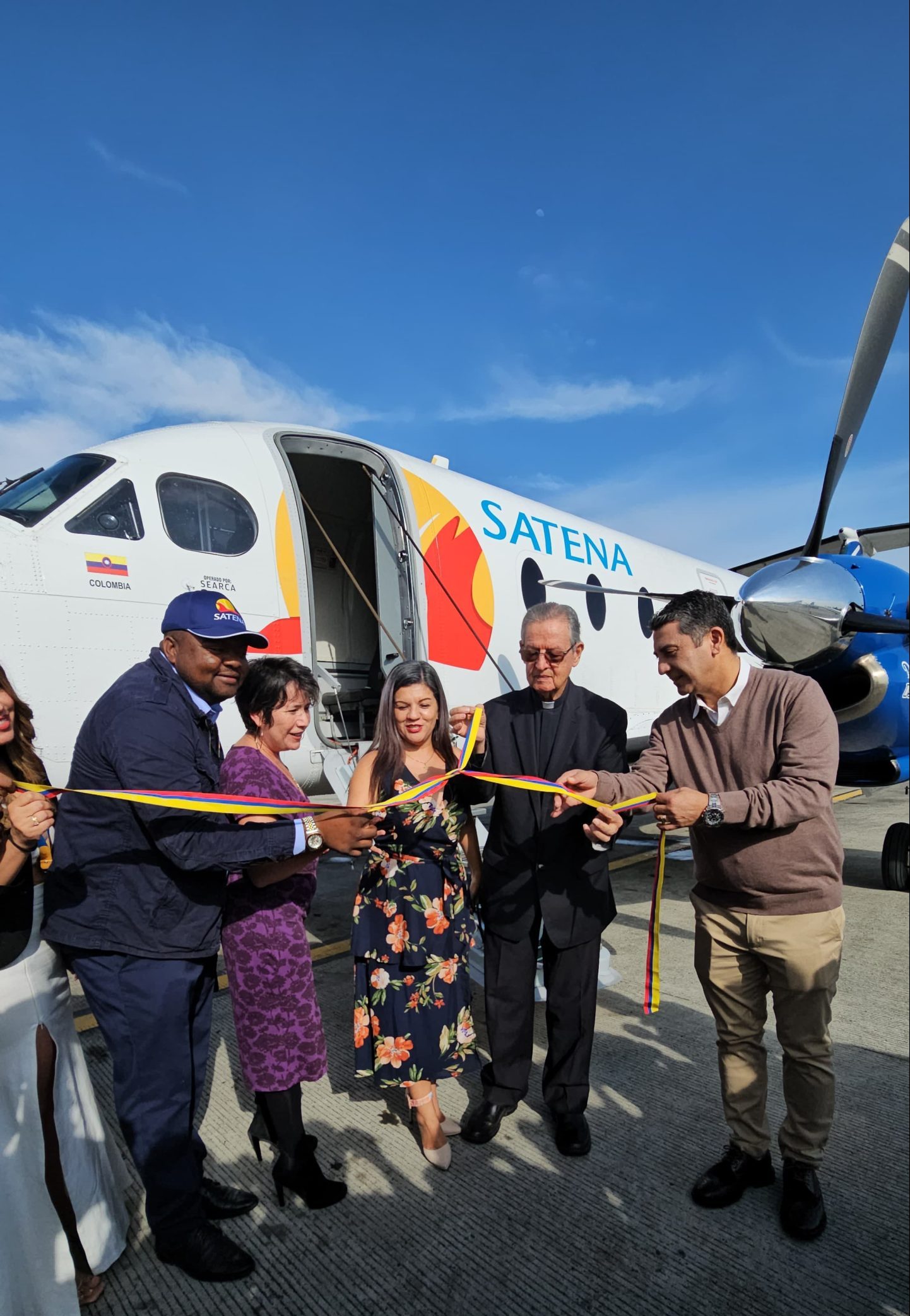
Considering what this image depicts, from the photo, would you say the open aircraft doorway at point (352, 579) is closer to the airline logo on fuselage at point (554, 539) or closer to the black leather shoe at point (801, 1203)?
the airline logo on fuselage at point (554, 539)

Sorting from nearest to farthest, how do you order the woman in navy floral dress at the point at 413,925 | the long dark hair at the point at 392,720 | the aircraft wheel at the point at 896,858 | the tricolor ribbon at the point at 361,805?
the tricolor ribbon at the point at 361,805
the woman in navy floral dress at the point at 413,925
the long dark hair at the point at 392,720
the aircraft wheel at the point at 896,858

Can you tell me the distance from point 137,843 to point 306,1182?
1463 mm

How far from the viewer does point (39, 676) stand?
3945mm

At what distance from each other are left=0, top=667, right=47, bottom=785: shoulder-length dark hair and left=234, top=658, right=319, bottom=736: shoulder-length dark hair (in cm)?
70

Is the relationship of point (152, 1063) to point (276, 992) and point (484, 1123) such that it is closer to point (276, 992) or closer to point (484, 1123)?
point (276, 992)

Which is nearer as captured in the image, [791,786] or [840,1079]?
[791,786]

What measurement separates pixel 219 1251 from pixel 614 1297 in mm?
1250

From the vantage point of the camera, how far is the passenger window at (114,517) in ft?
14.2

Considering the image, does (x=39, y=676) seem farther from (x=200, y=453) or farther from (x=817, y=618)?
(x=817, y=618)

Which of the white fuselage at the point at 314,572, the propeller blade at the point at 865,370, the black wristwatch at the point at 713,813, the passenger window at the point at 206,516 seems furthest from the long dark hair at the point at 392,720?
the propeller blade at the point at 865,370

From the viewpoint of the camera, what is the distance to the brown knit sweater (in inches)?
97.2

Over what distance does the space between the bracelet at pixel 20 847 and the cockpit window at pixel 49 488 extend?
8.93 feet

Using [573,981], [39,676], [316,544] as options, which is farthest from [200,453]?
[573,981]

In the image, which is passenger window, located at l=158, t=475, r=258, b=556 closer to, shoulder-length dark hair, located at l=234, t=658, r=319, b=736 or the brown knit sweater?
shoulder-length dark hair, located at l=234, t=658, r=319, b=736
